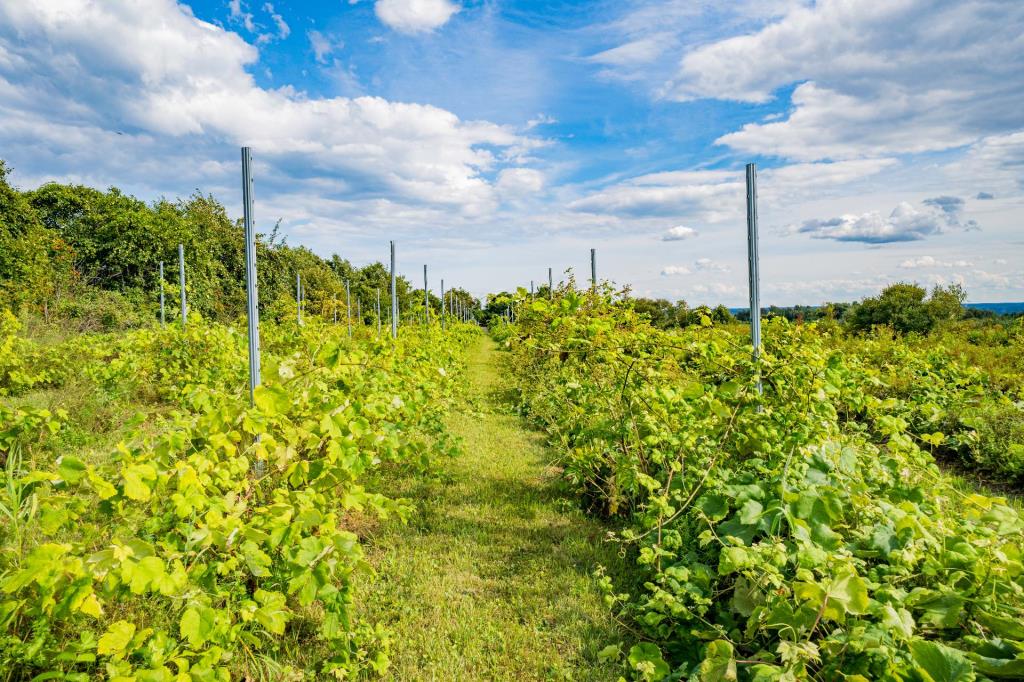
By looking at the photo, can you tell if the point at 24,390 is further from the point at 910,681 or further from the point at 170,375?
the point at 910,681

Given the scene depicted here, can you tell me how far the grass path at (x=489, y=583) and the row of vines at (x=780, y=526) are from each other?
0.29 m

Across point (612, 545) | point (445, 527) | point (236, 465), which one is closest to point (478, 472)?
point (445, 527)

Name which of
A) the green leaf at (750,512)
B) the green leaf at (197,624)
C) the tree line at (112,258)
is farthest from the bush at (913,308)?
the green leaf at (197,624)

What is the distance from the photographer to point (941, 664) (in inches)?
60.6

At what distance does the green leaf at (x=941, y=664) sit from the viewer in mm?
1500

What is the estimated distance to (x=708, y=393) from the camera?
3.11 m

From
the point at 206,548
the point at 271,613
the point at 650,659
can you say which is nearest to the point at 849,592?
the point at 650,659

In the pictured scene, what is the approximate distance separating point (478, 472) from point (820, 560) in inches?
154

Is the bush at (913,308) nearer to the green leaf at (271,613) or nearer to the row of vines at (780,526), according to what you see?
the row of vines at (780,526)

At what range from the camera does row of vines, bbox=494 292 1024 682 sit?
5.66 ft

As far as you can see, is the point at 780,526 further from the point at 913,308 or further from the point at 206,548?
the point at 913,308

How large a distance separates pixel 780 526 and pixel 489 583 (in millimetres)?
1821

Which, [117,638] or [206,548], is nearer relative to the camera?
[117,638]

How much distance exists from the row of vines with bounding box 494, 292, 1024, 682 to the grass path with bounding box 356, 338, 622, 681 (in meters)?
0.29
